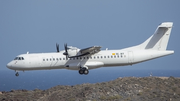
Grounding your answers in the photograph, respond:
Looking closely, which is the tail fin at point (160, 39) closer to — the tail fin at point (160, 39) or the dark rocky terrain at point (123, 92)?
the tail fin at point (160, 39)

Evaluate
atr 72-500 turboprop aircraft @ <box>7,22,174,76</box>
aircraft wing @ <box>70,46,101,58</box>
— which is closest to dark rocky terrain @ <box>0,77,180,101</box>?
atr 72-500 turboprop aircraft @ <box>7,22,174,76</box>

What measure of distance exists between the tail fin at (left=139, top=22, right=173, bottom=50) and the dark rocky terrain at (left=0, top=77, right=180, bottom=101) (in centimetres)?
478

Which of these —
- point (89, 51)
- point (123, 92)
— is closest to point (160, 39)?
point (123, 92)

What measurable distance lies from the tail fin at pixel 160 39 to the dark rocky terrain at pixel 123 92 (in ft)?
15.7

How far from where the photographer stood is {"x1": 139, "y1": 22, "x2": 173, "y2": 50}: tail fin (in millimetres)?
46378

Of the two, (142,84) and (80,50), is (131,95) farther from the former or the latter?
(80,50)

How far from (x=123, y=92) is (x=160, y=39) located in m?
9.60

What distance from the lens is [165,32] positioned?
46.6 m

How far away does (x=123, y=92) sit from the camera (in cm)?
4325

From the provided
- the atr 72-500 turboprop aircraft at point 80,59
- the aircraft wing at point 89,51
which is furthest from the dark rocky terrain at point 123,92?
the aircraft wing at point 89,51

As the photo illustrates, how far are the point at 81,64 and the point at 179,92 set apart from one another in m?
13.4

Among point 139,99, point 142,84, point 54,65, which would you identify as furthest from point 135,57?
point 54,65

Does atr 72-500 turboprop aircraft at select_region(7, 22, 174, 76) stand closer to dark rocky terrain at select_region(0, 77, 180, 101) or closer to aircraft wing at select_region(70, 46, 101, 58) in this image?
aircraft wing at select_region(70, 46, 101, 58)

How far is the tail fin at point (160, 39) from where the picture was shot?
46378 millimetres
